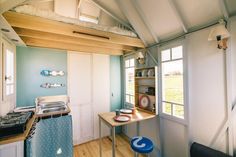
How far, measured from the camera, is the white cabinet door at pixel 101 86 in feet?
11.6

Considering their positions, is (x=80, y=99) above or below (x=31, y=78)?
below

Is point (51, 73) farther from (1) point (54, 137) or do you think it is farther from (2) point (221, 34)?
(2) point (221, 34)

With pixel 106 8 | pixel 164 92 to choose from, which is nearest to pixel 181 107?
pixel 164 92

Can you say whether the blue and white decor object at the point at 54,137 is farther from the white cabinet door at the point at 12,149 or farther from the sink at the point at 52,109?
the white cabinet door at the point at 12,149

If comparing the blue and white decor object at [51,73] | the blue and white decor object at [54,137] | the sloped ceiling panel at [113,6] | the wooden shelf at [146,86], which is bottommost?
the blue and white decor object at [54,137]

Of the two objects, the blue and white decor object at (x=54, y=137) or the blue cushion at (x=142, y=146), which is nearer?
the blue cushion at (x=142, y=146)

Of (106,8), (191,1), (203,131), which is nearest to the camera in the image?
Answer: (191,1)

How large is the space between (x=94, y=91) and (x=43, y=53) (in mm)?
1533

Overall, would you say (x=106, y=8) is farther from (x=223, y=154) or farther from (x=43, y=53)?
(x=223, y=154)

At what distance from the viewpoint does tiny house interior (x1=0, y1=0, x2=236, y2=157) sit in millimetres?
1643

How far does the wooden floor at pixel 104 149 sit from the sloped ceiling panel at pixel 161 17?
2682 mm

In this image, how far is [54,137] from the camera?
227 centimetres

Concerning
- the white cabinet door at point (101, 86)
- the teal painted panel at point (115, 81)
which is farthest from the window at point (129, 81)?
the white cabinet door at point (101, 86)

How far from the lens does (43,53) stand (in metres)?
2.91
